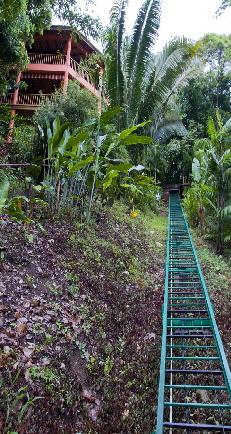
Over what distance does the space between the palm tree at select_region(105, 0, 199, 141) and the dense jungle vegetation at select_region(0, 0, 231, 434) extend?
0.11 ft

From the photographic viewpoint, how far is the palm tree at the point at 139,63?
831 cm

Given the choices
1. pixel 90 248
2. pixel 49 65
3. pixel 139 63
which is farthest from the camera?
pixel 49 65

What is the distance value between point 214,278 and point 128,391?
12.1ft

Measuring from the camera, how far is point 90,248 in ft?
16.9

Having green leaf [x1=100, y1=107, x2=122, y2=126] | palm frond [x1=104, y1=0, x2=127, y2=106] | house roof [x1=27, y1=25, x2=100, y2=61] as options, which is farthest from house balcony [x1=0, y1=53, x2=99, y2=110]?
green leaf [x1=100, y1=107, x2=122, y2=126]

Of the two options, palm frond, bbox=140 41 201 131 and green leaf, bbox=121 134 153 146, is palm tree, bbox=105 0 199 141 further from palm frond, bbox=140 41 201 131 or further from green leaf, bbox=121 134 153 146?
green leaf, bbox=121 134 153 146

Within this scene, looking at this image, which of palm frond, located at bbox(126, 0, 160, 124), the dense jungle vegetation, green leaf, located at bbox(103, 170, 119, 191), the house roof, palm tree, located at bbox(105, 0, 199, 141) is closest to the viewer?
the dense jungle vegetation

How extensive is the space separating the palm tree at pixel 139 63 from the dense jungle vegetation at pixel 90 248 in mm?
33

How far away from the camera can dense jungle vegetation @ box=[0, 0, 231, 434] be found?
246 centimetres

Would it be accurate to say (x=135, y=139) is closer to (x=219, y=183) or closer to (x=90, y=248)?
(x=90, y=248)

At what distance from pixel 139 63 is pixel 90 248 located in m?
6.32

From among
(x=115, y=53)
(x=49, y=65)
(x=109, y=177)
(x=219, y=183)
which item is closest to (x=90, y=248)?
(x=109, y=177)

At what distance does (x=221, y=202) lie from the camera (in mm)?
7734

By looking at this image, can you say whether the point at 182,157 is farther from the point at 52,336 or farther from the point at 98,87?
the point at 52,336
